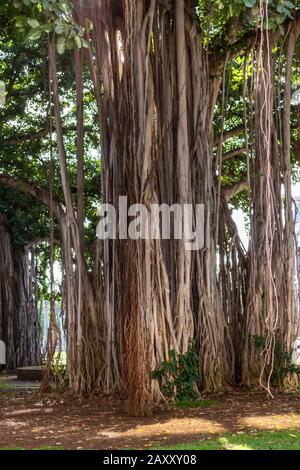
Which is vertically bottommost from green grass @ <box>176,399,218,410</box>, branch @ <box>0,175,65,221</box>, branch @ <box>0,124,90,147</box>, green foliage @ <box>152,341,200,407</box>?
green grass @ <box>176,399,218,410</box>

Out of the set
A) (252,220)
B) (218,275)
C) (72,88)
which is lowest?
(218,275)

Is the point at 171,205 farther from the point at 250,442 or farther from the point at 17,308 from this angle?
the point at 17,308

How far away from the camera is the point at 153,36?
21.8 feet

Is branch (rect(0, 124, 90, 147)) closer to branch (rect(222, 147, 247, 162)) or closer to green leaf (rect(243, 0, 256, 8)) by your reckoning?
branch (rect(222, 147, 247, 162))

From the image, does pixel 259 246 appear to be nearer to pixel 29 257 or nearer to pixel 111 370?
pixel 111 370

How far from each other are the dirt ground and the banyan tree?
240 mm

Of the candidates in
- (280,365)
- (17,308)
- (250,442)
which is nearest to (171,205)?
(280,365)

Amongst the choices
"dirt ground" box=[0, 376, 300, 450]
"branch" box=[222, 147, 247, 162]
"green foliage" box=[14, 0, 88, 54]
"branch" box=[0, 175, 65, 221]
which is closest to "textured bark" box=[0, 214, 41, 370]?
"branch" box=[0, 175, 65, 221]

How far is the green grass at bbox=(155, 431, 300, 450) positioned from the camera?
4.20 m

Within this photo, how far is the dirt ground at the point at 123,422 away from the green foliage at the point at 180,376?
0.22m

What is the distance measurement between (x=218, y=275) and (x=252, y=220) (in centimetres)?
64

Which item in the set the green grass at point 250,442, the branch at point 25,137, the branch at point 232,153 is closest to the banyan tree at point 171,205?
the green grass at point 250,442

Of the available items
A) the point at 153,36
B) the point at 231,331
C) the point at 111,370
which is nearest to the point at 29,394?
the point at 111,370

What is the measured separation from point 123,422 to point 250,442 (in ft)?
3.84
